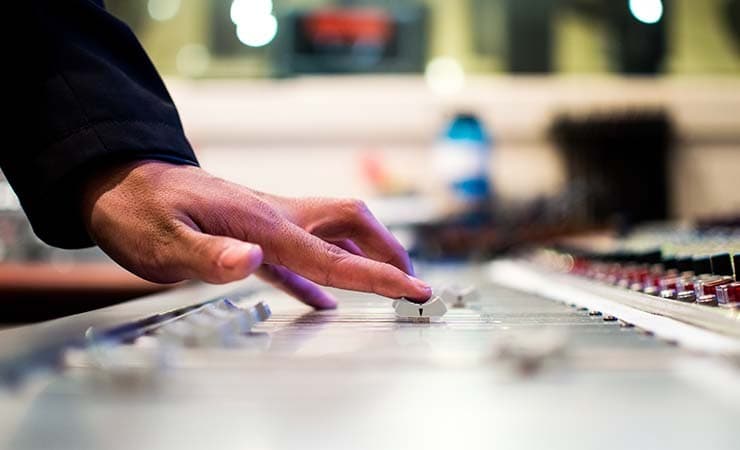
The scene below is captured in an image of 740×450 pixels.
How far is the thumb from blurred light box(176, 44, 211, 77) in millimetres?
2133

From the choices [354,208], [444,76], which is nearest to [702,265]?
[354,208]

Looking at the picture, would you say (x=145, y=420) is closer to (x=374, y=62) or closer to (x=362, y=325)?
(x=362, y=325)

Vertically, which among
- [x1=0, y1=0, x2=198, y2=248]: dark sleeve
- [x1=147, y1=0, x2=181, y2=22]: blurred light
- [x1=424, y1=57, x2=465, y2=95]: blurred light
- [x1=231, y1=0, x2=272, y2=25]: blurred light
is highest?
[x1=147, y1=0, x2=181, y2=22]: blurred light

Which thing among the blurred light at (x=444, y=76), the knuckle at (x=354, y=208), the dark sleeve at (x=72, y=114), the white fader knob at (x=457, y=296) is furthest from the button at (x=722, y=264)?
the blurred light at (x=444, y=76)

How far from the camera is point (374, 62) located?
102 inches

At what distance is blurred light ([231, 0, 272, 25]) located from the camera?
9.03ft

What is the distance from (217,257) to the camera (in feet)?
1.76

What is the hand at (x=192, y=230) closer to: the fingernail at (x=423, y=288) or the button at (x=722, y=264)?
the fingernail at (x=423, y=288)

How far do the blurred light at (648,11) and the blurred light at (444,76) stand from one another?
0.60 metres

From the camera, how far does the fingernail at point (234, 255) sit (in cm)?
51

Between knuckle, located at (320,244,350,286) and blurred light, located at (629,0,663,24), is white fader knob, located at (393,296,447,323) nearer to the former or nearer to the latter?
knuckle, located at (320,244,350,286)

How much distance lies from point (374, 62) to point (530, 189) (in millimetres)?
627

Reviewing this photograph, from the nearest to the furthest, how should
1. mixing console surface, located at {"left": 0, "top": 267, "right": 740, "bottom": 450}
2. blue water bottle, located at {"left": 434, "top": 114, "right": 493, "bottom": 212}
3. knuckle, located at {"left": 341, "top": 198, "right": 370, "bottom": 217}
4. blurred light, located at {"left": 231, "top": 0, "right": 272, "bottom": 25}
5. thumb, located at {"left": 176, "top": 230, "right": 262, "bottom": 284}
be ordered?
mixing console surface, located at {"left": 0, "top": 267, "right": 740, "bottom": 450}, thumb, located at {"left": 176, "top": 230, "right": 262, "bottom": 284}, knuckle, located at {"left": 341, "top": 198, "right": 370, "bottom": 217}, blue water bottle, located at {"left": 434, "top": 114, "right": 493, "bottom": 212}, blurred light, located at {"left": 231, "top": 0, "right": 272, "bottom": 25}

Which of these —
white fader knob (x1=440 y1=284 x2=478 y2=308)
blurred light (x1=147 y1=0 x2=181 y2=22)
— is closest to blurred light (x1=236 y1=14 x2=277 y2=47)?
blurred light (x1=147 y1=0 x2=181 y2=22)
